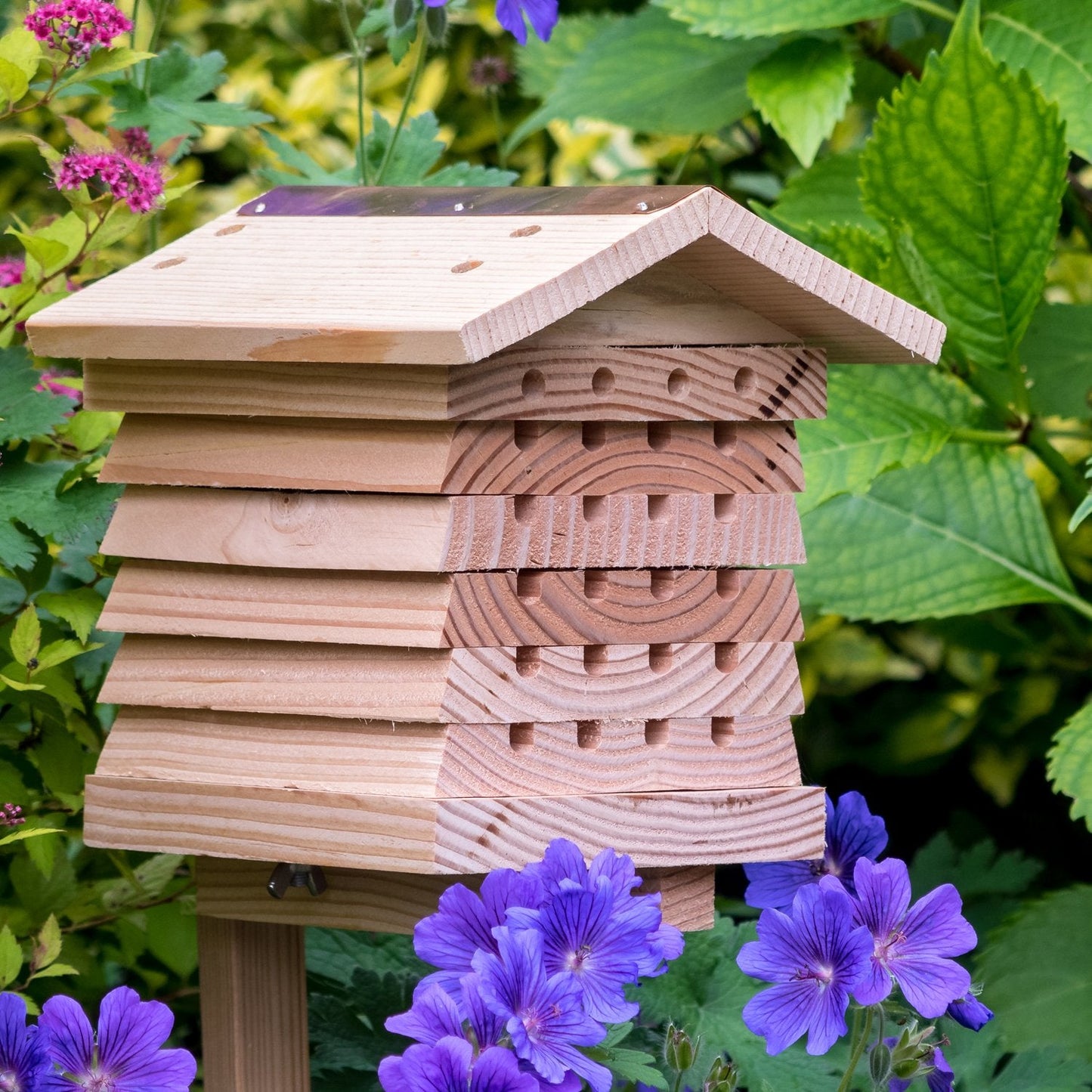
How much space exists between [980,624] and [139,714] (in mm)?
1244

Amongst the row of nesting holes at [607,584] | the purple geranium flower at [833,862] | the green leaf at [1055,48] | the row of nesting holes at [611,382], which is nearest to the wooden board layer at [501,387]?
the row of nesting holes at [611,382]

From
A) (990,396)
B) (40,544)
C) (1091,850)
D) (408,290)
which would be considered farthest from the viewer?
(1091,850)

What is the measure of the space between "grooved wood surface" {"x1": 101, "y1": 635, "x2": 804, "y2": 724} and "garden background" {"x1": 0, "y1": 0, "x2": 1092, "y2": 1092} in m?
0.12

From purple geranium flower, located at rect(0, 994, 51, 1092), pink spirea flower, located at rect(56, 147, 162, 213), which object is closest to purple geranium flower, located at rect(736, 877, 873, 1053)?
purple geranium flower, located at rect(0, 994, 51, 1092)

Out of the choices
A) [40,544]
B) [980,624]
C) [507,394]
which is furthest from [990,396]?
[40,544]

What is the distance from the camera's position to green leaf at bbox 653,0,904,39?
5.31 ft

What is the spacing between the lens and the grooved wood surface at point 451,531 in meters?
1.07

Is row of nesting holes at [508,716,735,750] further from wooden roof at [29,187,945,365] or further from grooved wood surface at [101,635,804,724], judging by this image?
wooden roof at [29,187,945,365]

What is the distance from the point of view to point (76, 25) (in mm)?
1242

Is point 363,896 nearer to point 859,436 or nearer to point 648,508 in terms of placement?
point 648,508

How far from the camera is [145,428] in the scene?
3.90ft

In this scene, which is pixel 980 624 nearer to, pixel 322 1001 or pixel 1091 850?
pixel 1091 850

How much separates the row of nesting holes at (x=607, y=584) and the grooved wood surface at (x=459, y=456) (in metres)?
0.06

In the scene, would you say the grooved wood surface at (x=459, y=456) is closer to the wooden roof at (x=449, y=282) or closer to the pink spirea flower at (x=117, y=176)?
the wooden roof at (x=449, y=282)
